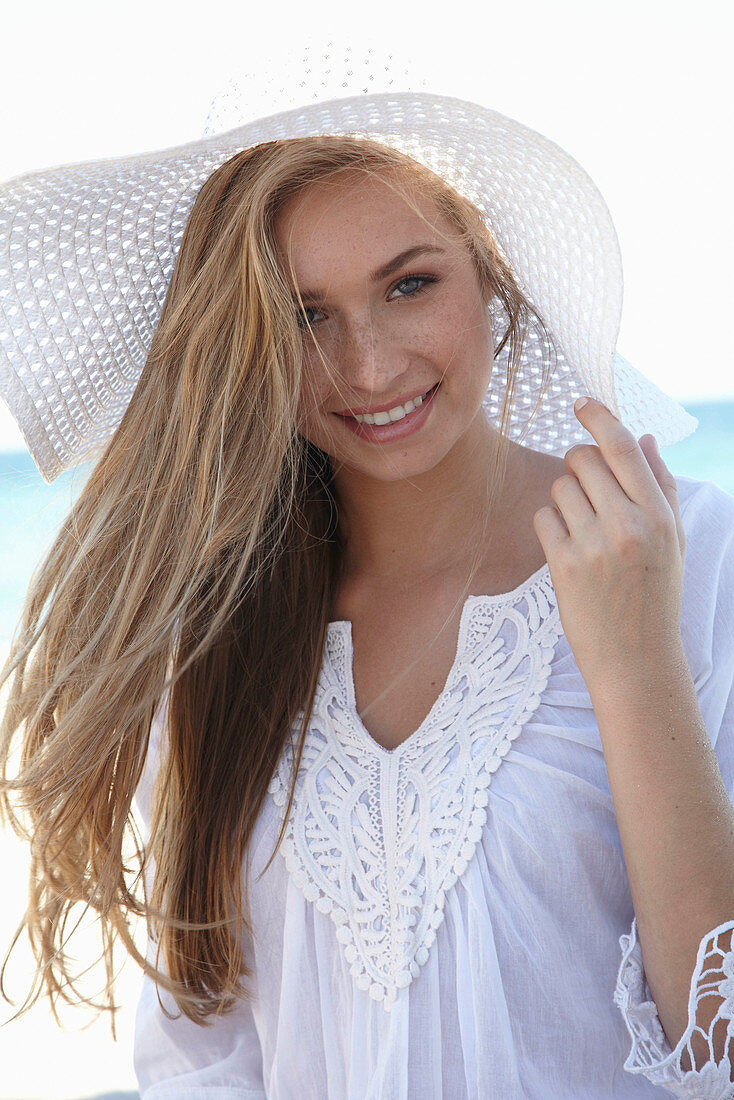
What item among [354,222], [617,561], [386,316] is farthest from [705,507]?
[354,222]

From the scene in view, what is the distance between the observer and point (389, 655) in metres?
1.64

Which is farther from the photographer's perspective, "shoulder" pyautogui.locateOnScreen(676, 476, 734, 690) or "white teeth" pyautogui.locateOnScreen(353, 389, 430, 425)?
"white teeth" pyautogui.locateOnScreen(353, 389, 430, 425)

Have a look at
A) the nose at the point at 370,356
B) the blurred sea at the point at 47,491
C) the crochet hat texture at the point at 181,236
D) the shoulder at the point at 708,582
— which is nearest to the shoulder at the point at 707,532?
the shoulder at the point at 708,582

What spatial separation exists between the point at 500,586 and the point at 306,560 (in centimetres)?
37

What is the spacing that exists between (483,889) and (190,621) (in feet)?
1.92

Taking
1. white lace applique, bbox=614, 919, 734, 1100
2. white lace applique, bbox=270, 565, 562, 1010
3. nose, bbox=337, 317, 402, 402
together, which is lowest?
white lace applique, bbox=614, 919, 734, 1100

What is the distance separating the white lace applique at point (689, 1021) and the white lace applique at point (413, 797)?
0.24 metres

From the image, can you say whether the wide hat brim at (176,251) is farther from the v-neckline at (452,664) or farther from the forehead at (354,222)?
the v-neckline at (452,664)

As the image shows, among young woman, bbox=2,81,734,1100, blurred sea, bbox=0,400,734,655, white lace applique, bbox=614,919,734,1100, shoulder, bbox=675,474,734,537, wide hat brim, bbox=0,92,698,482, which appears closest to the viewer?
white lace applique, bbox=614,919,734,1100

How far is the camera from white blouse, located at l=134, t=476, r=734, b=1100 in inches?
52.9

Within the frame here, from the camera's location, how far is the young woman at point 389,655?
4.23 ft

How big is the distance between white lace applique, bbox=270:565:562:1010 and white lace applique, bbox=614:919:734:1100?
0.24 m

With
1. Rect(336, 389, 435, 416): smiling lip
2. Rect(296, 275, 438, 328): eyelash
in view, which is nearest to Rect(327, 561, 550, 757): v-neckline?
Rect(336, 389, 435, 416): smiling lip

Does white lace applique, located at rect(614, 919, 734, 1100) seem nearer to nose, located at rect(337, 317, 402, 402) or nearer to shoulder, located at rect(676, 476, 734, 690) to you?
shoulder, located at rect(676, 476, 734, 690)
